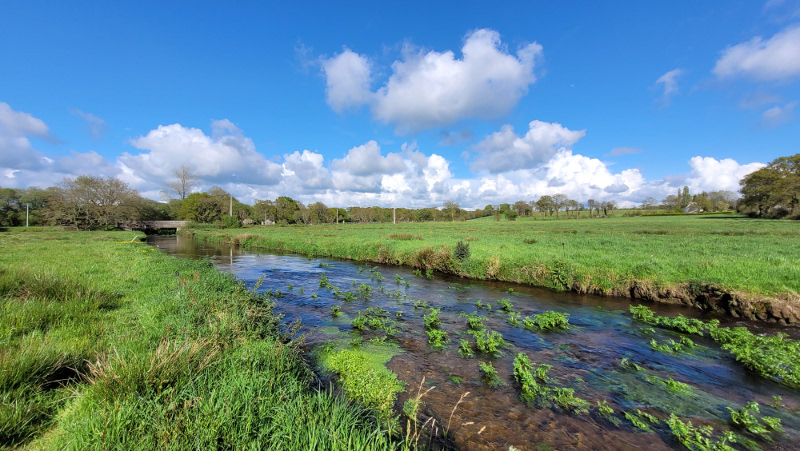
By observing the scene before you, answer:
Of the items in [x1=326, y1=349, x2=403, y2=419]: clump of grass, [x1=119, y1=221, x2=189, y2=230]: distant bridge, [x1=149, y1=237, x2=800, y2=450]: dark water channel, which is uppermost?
[x1=119, y1=221, x2=189, y2=230]: distant bridge

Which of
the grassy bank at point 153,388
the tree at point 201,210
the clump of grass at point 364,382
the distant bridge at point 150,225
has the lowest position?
the clump of grass at point 364,382

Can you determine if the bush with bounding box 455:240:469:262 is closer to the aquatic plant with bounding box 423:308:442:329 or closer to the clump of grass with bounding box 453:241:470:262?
the clump of grass with bounding box 453:241:470:262

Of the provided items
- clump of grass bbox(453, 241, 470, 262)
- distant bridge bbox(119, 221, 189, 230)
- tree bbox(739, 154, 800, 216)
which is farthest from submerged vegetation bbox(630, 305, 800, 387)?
distant bridge bbox(119, 221, 189, 230)

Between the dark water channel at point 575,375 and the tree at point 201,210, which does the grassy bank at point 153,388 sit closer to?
the dark water channel at point 575,375

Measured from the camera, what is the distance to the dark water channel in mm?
5016

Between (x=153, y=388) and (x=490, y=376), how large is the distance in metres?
6.01

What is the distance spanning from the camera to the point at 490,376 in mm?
6648

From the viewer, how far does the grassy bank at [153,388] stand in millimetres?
3152

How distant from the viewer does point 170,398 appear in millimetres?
3553

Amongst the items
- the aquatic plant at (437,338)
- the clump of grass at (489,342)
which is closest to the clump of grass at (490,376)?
the clump of grass at (489,342)

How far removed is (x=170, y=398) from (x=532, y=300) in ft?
42.0

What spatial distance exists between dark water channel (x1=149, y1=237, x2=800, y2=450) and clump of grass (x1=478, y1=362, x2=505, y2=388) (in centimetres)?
16

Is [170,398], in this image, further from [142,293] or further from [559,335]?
[559,335]

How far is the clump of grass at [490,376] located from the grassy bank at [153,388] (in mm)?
2735
